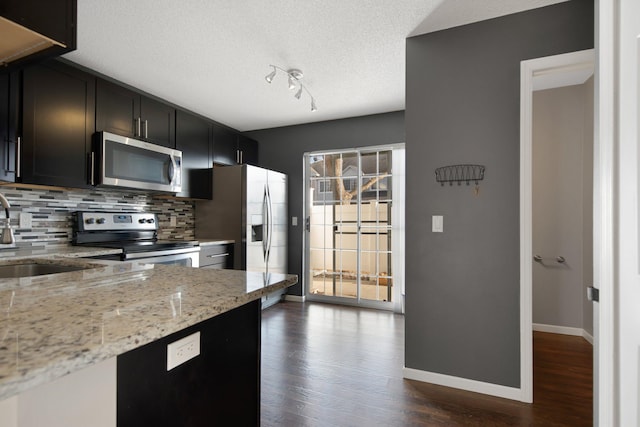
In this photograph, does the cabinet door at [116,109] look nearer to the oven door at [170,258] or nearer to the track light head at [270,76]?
the oven door at [170,258]

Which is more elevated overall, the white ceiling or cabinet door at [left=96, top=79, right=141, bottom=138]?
the white ceiling

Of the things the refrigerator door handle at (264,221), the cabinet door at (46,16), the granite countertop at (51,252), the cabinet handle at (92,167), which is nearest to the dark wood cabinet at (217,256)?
the refrigerator door handle at (264,221)

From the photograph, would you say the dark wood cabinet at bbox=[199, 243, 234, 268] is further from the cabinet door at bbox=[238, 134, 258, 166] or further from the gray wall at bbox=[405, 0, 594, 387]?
the gray wall at bbox=[405, 0, 594, 387]

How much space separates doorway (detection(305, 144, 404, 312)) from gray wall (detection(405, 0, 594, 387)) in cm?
168

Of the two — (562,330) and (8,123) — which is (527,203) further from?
(8,123)

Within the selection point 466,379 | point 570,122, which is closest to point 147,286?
point 466,379

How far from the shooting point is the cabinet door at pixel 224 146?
4027mm

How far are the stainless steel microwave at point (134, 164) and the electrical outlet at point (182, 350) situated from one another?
2.35 m

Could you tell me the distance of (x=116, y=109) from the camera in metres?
2.87

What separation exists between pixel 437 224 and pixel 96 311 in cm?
197

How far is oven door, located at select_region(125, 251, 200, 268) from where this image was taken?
2736 mm

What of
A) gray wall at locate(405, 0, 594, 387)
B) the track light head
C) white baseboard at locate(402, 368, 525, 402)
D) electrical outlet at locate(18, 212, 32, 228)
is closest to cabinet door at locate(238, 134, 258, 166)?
the track light head

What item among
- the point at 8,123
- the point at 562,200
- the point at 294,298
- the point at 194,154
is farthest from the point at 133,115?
the point at 562,200

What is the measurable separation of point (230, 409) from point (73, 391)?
1.77 feet
